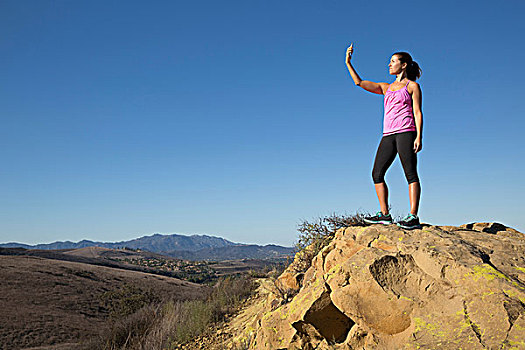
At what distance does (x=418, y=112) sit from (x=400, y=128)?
30 cm

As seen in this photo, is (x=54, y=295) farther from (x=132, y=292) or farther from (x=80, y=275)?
(x=80, y=275)

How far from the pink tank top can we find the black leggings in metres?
0.08

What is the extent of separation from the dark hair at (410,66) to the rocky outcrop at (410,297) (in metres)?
2.21

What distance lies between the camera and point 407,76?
5215 mm

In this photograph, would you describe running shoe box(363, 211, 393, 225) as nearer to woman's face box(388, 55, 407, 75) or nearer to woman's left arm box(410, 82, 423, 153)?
woman's left arm box(410, 82, 423, 153)

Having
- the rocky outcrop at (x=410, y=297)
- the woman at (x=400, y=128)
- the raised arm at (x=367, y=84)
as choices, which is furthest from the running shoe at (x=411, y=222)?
the raised arm at (x=367, y=84)

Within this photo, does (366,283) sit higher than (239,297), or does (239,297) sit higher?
(366,283)

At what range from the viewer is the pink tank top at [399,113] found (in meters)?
4.89

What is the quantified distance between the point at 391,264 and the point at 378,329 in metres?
0.70

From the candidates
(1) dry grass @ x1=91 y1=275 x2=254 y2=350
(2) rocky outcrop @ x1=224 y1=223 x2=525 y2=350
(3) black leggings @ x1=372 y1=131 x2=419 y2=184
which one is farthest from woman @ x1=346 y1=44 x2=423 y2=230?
(1) dry grass @ x1=91 y1=275 x2=254 y2=350

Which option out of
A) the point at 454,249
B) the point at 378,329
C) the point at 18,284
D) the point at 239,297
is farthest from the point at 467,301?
the point at 18,284

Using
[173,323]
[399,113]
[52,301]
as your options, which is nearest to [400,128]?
[399,113]

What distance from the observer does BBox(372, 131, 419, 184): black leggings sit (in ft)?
15.7

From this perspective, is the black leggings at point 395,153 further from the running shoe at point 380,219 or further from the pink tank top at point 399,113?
the running shoe at point 380,219
